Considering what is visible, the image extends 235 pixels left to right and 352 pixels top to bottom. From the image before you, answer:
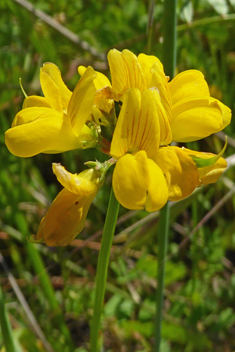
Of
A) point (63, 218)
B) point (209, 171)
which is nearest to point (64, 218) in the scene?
point (63, 218)

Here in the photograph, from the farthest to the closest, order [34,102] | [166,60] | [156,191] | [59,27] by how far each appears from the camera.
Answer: [59,27]
[166,60]
[34,102]
[156,191]

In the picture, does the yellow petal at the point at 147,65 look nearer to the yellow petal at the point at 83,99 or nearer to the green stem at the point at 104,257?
the yellow petal at the point at 83,99

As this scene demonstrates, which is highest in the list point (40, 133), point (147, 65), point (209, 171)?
point (147, 65)

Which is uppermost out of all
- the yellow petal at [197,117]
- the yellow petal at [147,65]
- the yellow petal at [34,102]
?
the yellow petal at [147,65]

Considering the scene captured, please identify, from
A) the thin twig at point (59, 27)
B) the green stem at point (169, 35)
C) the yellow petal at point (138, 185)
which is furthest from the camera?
the thin twig at point (59, 27)

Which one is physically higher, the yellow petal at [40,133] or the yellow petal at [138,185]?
the yellow petal at [40,133]

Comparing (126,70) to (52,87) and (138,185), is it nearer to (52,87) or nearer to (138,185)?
(52,87)

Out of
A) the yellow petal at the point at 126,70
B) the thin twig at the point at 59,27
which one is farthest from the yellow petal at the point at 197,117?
the thin twig at the point at 59,27
